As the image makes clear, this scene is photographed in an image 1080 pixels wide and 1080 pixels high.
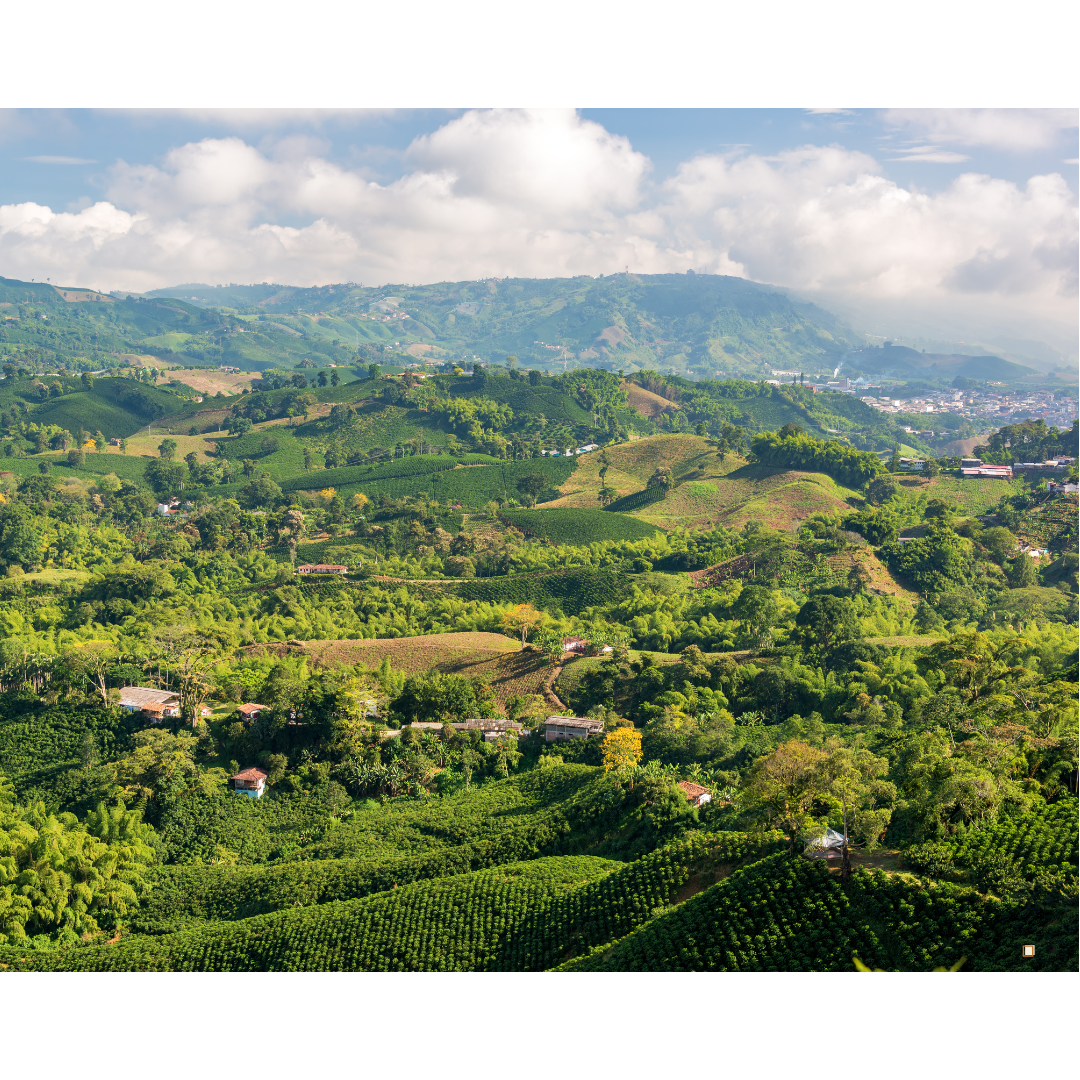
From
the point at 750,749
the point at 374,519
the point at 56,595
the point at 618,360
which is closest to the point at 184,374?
the point at 374,519

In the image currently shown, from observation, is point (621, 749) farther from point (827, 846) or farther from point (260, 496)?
point (260, 496)

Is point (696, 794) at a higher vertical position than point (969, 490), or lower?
lower

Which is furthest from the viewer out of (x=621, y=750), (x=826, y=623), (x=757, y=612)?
(x=757, y=612)

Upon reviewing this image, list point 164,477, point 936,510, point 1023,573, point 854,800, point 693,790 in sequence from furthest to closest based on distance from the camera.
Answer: point 164,477 → point 936,510 → point 1023,573 → point 693,790 → point 854,800

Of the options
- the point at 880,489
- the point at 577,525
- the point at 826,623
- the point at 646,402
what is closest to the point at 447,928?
the point at 826,623

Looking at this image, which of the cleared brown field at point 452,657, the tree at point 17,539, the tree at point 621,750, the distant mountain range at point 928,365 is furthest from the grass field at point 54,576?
the distant mountain range at point 928,365

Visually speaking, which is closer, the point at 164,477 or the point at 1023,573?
the point at 1023,573

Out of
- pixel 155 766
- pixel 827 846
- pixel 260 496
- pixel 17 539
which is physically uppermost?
pixel 260 496

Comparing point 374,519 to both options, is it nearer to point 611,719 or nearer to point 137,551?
point 137,551
